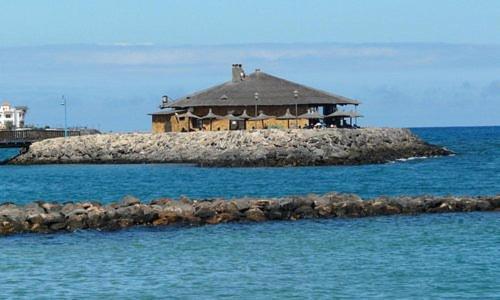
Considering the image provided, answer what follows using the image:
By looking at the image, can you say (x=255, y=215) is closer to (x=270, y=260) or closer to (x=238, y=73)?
(x=270, y=260)

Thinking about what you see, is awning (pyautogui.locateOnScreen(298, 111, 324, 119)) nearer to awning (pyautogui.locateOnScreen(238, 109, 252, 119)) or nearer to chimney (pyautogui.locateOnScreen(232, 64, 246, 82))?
awning (pyautogui.locateOnScreen(238, 109, 252, 119))

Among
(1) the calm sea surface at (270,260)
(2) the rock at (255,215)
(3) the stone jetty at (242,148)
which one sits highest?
(3) the stone jetty at (242,148)

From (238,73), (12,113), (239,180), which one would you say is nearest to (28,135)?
(238,73)

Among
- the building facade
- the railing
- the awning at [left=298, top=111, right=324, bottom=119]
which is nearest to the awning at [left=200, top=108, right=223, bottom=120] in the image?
the building facade

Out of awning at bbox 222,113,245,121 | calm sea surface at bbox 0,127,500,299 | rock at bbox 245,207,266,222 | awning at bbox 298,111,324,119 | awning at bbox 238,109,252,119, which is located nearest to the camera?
calm sea surface at bbox 0,127,500,299

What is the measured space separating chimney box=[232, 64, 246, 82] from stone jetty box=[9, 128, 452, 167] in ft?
30.7

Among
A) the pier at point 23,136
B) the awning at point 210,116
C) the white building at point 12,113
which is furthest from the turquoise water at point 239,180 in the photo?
the white building at point 12,113

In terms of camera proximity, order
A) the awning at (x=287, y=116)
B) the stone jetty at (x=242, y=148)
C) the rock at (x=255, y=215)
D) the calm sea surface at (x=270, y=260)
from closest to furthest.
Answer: the calm sea surface at (x=270, y=260), the rock at (x=255, y=215), the stone jetty at (x=242, y=148), the awning at (x=287, y=116)

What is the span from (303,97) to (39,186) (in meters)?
23.3

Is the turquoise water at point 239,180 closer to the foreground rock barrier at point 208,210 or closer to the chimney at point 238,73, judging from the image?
the foreground rock barrier at point 208,210

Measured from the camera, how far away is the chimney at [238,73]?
71.9 meters

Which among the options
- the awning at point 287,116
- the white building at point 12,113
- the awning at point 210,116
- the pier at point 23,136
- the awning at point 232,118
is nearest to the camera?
the awning at point 287,116

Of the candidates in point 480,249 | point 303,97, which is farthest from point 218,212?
point 303,97

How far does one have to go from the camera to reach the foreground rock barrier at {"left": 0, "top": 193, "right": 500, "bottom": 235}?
2777 centimetres
